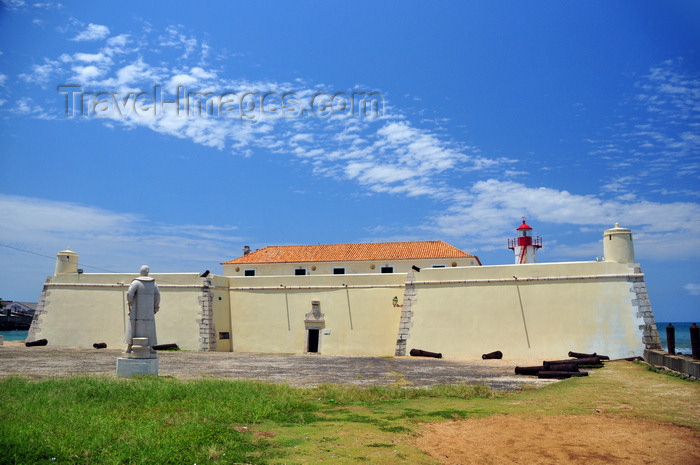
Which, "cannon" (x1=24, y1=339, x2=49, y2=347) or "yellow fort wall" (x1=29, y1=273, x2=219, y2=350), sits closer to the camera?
"cannon" (x1=24, y1=339, x2=49, y2=347)

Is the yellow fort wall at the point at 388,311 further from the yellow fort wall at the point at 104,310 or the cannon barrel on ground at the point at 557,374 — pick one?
the cannon barrel on ground at the point at 557,374

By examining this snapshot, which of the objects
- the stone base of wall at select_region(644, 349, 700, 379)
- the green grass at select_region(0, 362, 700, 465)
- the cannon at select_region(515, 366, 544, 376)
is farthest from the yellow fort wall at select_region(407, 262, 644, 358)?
the green grass at select_region(0, 362, 700, 465)

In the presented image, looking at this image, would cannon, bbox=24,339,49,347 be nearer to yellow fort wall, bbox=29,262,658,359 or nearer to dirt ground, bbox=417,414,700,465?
yellow fort wall, bbox=29,262,658,359

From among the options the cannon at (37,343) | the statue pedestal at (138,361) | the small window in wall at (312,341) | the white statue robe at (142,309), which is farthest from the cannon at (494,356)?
the cannon at (37,343)

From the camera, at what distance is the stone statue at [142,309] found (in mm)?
13516

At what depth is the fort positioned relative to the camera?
72.9ft

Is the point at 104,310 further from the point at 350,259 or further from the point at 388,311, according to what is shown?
the point at 388,311

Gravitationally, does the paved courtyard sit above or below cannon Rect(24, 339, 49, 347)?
below

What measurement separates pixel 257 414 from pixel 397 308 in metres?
19.2

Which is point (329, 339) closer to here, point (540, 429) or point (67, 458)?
point (540, 429)

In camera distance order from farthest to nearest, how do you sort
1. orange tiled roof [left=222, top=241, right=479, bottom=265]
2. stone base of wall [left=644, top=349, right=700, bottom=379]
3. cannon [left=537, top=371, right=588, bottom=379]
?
orange tiled roof [left=222, top=241, right=479, bottom=265] < cannon [left=537, top=371, right=588, bottom=379] < stone base of wall [left=644, top=349, right=700, bottom=379]

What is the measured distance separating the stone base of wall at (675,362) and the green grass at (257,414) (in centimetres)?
61

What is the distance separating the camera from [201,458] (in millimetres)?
5652

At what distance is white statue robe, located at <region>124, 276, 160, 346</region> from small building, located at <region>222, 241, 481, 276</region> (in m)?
20.8
